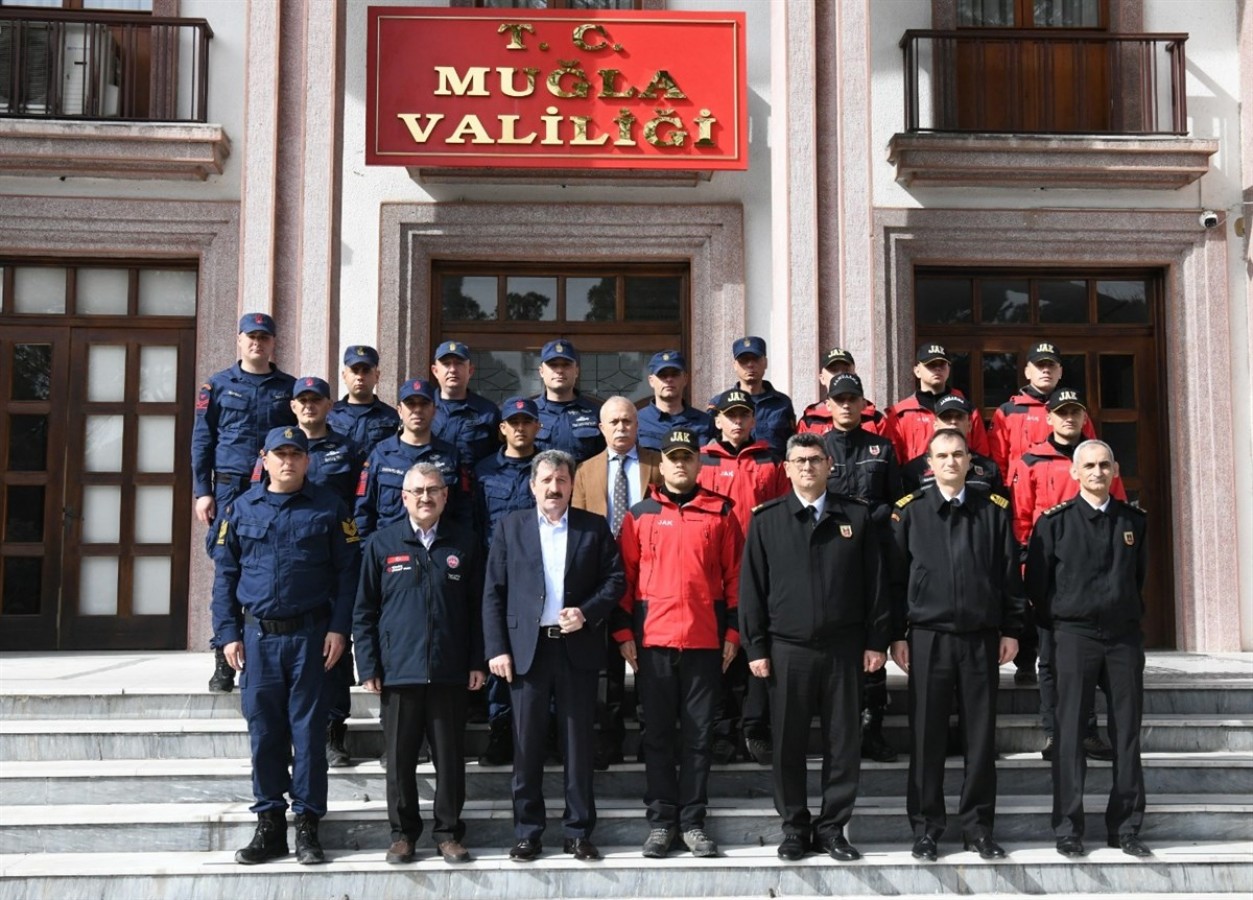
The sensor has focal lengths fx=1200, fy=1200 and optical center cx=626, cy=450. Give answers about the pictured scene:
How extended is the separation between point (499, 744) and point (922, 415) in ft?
9.53

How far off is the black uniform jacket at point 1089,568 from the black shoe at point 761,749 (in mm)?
1430

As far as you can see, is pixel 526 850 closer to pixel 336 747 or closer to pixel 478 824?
pixel 478 824

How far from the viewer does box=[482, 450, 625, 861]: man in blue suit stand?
17.3 feet

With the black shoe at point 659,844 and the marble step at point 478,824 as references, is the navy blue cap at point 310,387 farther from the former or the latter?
the black shoe at point 659,844

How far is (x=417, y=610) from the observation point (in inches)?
208

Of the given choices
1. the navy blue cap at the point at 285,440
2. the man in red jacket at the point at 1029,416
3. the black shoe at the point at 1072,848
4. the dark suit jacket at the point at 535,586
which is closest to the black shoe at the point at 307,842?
the dark suit jacket at the point at 535,586

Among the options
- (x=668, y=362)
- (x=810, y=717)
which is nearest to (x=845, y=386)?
(x=668, y=362)

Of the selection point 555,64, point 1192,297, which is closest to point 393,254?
point 555,64

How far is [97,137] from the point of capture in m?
8.87

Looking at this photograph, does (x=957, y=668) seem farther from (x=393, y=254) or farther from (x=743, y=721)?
(x=393, y=254)

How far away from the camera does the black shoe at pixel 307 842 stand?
17.0 ft

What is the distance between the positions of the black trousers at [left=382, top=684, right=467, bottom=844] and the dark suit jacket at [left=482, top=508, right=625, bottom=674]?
0.33 m

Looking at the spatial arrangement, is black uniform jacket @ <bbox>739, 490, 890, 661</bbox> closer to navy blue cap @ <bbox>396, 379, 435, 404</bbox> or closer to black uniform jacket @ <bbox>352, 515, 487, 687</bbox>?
black uniform jacket @ <bbox>352, 515, 487, 687</bbox>

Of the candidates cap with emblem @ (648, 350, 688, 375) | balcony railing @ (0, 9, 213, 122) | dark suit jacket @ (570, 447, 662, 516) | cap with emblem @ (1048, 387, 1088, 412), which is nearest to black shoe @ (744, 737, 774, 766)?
dark suit jacket @ (570, 447, 662, 516)
